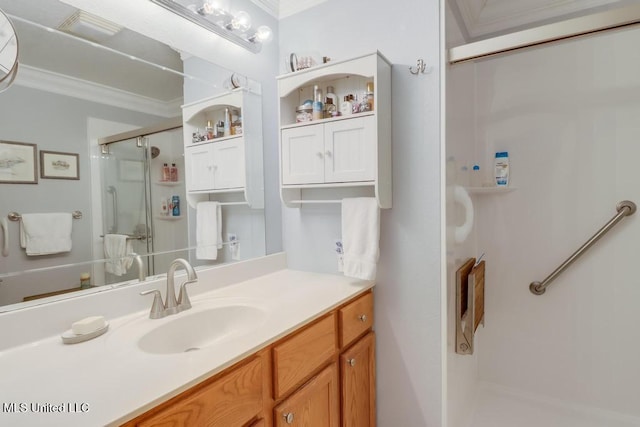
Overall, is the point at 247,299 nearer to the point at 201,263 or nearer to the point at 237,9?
the point at 201,263

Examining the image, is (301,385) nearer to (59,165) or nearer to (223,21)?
(59,165)

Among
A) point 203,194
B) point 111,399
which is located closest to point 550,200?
point 203,194

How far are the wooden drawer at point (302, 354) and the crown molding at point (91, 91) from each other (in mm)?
998

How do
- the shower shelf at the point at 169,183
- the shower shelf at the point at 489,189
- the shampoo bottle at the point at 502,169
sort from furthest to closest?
1. the shampoo bottle at the point at 502,169
2. the shower shelf at the point at 489,189
3. the shower shelf at the point at 169,183

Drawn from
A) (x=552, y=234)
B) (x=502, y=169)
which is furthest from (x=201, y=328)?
(x=552, y=234)

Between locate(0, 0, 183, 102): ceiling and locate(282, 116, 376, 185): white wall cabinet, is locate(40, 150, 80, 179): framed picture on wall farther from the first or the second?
locate(282, 116, 376, 185): white wall cabinet

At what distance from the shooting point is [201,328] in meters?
1.19

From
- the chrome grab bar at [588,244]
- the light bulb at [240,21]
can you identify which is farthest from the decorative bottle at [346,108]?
the chrome grab bar at [588,244]

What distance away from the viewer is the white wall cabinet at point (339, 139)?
1.38 metres

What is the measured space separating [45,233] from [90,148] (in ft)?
0.99

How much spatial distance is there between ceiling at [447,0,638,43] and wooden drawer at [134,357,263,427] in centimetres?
183

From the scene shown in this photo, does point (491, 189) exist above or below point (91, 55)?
below

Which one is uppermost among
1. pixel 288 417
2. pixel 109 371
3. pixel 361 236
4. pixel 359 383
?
pixel 361 236

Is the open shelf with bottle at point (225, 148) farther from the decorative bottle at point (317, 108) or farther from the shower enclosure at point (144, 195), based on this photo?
the decorative bottle at point (317, 108)
